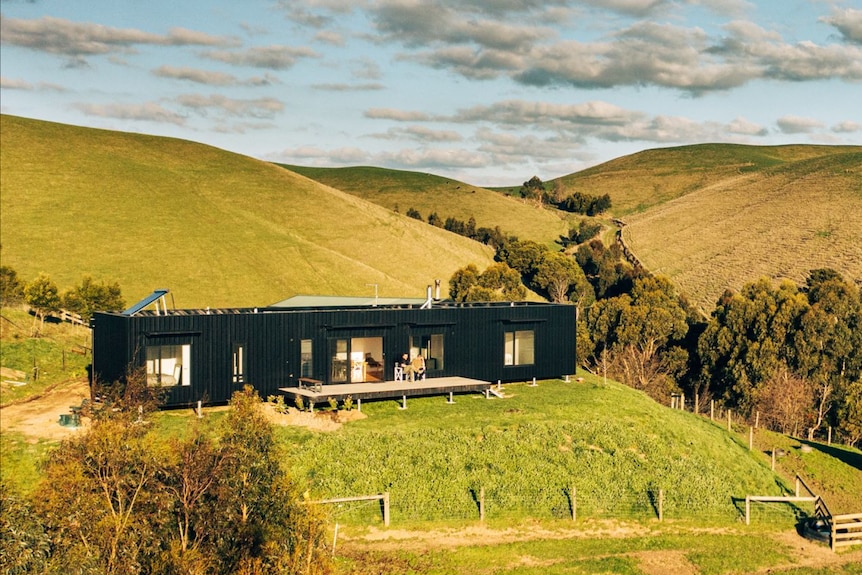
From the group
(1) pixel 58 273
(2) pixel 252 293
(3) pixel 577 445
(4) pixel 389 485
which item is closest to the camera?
(4) pixel 389 485

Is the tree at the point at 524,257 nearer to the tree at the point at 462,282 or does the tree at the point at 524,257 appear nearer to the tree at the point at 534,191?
the tree at the point at 462,282

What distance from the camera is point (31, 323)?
52656 mm

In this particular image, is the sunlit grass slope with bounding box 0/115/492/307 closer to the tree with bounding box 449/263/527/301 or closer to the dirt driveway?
the tree with bounding box 449/263/527/301

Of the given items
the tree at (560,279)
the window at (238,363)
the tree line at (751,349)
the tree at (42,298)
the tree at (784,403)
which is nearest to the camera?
the window at (238,363)

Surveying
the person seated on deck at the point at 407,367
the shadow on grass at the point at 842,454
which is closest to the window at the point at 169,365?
the person seated on deck at the point at 407,367

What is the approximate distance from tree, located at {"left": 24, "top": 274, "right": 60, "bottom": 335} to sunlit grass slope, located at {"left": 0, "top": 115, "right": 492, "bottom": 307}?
37.9ft

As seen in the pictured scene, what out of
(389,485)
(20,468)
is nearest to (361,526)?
(389,485)

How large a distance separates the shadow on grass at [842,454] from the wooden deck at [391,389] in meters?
18.1

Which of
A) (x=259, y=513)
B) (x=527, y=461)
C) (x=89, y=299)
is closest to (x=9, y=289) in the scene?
(x=89, y=299)

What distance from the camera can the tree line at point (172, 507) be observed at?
13.8 meters

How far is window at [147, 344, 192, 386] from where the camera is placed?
2970 centimetres

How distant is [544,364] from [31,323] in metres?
35.3

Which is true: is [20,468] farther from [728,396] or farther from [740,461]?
[728,396]

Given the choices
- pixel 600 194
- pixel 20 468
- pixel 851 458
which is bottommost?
pixel 851 458
